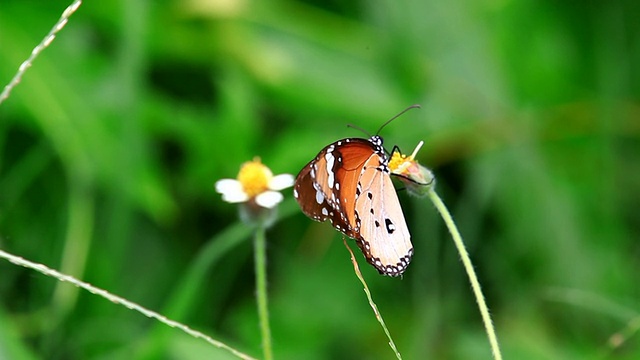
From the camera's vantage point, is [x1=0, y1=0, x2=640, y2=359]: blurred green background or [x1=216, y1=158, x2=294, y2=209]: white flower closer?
[x1=216, y1=158, x2=294, y2=209]: white flower

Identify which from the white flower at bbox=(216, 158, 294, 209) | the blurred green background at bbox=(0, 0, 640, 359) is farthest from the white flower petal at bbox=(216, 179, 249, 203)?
the blurred green background at bbox=(0, 0, 640, 359)

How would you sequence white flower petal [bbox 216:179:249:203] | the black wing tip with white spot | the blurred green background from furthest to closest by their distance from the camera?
the blurred green background → white flower petal [bbox 216:179:249:203] → the black wing tip with white spot

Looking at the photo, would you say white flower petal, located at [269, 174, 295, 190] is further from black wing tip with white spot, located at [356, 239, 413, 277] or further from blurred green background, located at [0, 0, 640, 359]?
blurred green background, located at [0, 0, 640, 359]

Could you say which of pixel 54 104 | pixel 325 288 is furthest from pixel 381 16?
pixel 54 104

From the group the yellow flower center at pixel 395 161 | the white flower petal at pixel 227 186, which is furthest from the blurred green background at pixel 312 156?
the yellow flower center at pixel 395 161

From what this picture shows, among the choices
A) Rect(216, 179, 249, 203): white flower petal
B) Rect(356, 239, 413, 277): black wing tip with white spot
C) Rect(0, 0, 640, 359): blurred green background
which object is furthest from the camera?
Rect(0, 0, 640, 359): blurred green background

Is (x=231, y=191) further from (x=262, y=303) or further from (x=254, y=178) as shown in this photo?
(x=262, y=303)

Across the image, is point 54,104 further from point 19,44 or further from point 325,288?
point 325,288

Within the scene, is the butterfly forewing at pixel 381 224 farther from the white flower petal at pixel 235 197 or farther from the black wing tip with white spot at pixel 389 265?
the white flower petal at pixel 235 197

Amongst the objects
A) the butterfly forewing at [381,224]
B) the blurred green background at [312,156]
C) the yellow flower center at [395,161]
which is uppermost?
the blurred green background at [312,156]
